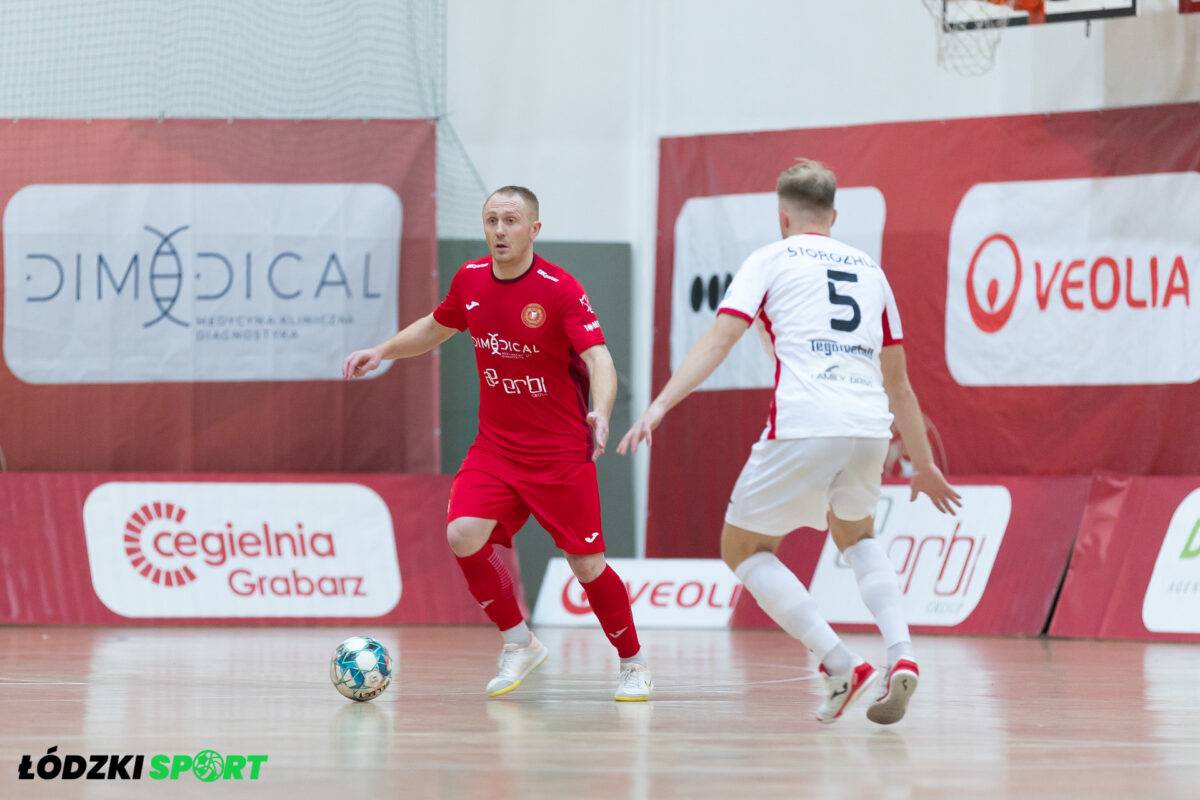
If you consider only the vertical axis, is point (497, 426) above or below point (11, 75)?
below

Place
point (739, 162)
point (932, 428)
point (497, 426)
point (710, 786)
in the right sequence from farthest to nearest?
point (739, 162) → point (932, 428) → point (497, 426) → point (710, 786)

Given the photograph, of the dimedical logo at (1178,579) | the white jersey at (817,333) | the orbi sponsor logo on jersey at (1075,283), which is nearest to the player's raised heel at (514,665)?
the white jersey at (817,333)

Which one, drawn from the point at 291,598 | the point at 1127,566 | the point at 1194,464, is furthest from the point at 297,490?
the point at 1194,464

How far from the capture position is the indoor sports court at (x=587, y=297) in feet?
32.7

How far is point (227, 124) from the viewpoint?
11.3 meters

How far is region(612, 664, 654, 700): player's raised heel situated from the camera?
556cm

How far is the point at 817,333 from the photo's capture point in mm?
4781

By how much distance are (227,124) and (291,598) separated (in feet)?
13.4

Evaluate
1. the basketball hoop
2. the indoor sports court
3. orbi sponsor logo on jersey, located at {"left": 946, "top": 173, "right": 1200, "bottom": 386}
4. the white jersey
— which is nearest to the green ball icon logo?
the white jersey

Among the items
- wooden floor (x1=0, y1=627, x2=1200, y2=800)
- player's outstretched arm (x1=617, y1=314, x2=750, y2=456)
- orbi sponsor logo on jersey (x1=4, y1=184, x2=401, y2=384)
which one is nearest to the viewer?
wooden floor (x1=0, y1=627, x2=1200, y2=800)

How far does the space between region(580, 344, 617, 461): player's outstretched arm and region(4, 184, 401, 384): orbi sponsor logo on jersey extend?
19.0 feet

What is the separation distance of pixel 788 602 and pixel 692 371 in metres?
0.94

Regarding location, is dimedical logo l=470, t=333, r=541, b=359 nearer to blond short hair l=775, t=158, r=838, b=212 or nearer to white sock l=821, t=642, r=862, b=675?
blond short hair l=775, t=158, r=838, b=212

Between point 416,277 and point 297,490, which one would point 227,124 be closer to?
point 416,277
